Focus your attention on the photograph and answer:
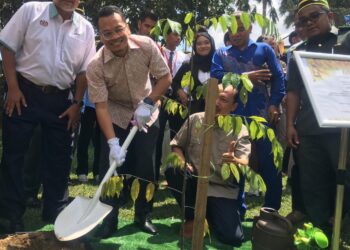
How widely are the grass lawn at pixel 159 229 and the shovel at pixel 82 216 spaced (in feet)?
0.62

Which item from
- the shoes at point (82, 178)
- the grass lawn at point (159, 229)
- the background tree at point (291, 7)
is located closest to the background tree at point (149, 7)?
the shoes at point (82, 178)

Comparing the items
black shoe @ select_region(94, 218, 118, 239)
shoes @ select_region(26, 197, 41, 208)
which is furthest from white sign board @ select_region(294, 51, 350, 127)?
shoes @ select_region(26, 197, 41, 208)

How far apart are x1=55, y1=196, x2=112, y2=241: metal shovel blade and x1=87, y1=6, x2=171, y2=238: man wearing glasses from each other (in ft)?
1.14

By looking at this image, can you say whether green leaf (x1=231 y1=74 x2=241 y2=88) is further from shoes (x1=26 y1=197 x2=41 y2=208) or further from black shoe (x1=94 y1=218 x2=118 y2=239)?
shoes (x1=26 y1=197 x2=41 y2=208)

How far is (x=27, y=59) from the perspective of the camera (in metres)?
3.43

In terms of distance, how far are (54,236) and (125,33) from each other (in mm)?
1525

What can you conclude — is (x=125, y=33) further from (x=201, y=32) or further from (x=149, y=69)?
(x=201, y=32)

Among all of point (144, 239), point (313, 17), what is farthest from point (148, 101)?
point (313, 17)

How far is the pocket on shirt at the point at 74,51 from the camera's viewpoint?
3516 mm

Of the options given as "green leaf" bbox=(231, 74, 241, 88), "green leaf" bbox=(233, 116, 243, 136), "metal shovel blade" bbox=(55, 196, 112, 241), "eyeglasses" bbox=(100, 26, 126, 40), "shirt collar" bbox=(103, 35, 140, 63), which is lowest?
"metal shovel blade" bbox=(55, 196, 112, 241)

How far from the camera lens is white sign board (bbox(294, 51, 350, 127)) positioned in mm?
2537

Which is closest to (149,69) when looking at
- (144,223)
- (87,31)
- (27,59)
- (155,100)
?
(155,100)

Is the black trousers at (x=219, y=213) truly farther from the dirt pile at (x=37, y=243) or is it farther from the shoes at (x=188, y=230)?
the dirt pile at (x=37, y=243)

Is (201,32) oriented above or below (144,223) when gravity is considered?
above
